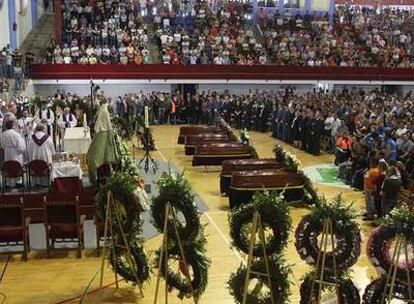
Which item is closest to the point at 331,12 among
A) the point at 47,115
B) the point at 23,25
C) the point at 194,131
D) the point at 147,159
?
the point at 23,25

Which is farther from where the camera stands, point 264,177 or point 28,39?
point 28,39

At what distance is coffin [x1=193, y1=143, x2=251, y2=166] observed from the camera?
16953 mm

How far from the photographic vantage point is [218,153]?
1716 cm

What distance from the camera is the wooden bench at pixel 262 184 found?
13117mm

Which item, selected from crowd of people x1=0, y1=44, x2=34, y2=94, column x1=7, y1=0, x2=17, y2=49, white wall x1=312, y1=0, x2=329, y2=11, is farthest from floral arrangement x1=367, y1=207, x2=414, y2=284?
white wall x1=312, y1=0, x2=329, y2=11

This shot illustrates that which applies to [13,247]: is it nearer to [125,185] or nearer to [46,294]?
[46,294]

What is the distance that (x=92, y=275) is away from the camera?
9.60 m

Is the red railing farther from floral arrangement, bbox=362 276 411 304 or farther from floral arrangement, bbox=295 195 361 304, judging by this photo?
floral arrangement, bbox=362 276 411 304

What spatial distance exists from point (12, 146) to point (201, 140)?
671cm

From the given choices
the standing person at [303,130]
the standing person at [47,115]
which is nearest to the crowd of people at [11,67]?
the standing person at [47,115]

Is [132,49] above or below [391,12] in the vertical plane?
below

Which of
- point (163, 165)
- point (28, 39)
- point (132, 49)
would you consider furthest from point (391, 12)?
point (163, 165)

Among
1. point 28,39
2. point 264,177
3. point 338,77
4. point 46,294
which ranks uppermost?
point 28,39

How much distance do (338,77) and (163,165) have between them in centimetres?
1510
